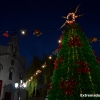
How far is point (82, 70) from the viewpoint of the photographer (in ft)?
26.4

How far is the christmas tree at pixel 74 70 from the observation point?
25.2ft

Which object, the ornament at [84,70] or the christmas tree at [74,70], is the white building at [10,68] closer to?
the christmas tree at [74,70]

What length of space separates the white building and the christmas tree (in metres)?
16.1

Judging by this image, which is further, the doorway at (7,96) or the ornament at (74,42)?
the doorway at (7,96)

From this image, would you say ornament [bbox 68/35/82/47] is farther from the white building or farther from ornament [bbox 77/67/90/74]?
the white building

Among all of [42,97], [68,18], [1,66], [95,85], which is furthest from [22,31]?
[1,66]

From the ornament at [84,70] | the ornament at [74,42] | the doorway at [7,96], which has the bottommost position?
the doorway at [7,96]

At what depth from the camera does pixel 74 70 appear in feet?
27.1

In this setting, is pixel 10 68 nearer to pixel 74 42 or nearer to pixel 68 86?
pixel 74 42

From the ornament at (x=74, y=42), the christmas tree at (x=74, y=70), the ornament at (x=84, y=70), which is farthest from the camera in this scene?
the ornament at (x=74, y=42)

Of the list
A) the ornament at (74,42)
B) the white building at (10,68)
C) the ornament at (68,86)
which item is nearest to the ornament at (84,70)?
the ornament at (68,86)

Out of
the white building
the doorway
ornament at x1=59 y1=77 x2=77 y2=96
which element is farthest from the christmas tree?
the doorway

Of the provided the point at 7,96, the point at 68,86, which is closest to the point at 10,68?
the point at 7,96

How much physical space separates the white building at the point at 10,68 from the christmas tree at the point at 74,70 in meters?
16.1
